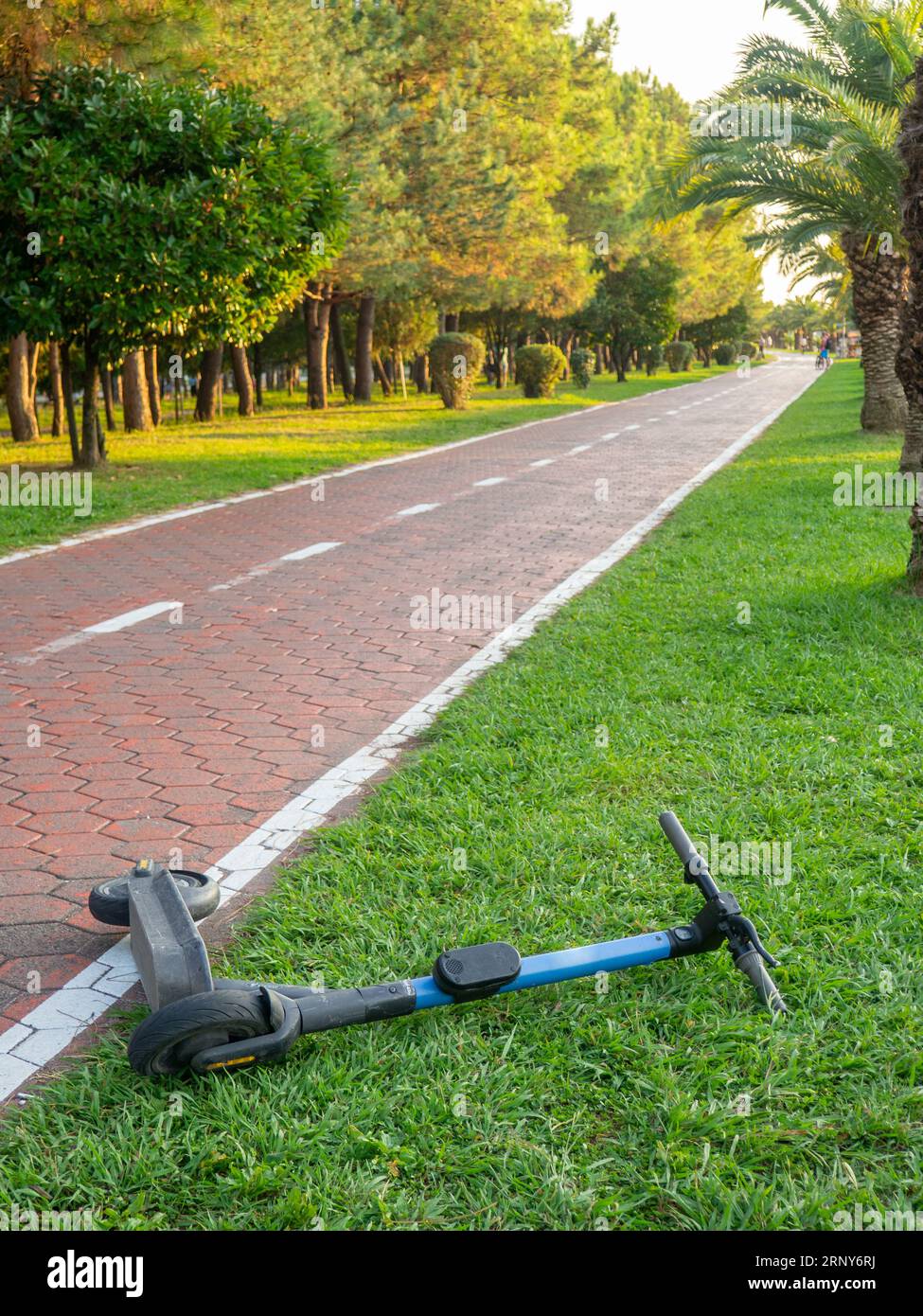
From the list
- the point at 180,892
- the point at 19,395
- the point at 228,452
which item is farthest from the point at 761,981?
the point at 19,395

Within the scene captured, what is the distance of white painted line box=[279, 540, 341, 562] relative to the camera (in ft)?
34.0

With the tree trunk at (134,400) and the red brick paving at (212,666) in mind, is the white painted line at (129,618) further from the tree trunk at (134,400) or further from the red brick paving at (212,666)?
the tree trunk at (134,400)

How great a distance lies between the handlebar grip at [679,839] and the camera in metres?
3.53

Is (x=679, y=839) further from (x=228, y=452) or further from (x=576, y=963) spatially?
(x=228, y=452)

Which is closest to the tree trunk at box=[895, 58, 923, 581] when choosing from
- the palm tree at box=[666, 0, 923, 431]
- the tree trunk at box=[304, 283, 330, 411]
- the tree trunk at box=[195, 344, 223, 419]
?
the palm tree at box=[666, 0, 923, 431]

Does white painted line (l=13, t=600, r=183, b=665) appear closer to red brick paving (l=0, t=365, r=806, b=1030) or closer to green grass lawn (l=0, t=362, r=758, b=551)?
red brick paving (l=0, t=365, r=806, b=1030)

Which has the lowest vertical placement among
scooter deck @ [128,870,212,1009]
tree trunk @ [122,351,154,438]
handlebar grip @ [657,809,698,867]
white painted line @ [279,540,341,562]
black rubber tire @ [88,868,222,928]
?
black rubber tire @ [88,868,222,928]

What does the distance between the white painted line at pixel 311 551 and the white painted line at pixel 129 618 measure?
1856 millimetres

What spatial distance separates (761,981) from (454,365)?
29.3m

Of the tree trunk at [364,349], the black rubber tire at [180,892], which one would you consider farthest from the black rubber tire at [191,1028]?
the tree trunk at [364,349]

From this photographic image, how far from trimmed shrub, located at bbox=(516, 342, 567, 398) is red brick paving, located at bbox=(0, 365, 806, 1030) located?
26.0 metres

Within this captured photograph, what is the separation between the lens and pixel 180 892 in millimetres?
3598

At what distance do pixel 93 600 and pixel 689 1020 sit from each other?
258 inches

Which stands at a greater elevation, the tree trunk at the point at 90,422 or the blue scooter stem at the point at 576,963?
the tree trunk at the point at 90,422
